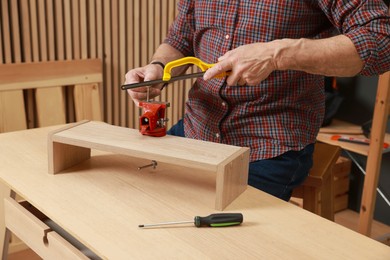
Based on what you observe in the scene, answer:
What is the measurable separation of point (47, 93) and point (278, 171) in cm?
151

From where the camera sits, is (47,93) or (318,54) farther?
(47,93)

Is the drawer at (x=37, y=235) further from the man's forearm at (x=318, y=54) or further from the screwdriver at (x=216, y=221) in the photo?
the man's forearm at (x=318, y=54)

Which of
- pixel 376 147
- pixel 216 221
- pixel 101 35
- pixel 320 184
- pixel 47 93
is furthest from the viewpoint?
pixel 101 35

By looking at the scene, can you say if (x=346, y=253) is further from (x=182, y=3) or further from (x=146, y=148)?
(x=182, y=3)

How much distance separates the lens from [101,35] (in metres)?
2.91

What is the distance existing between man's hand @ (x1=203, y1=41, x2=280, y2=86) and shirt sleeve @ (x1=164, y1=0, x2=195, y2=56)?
1.96 feet

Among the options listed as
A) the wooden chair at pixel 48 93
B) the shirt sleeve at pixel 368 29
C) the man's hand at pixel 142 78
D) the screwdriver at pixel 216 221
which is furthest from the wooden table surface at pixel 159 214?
the wooden chair at pixel 48 93

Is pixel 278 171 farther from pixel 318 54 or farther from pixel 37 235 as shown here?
pixel 37 235

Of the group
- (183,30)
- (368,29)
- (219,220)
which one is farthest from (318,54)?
(183,30)

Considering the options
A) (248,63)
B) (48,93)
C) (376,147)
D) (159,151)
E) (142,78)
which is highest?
(248,63)

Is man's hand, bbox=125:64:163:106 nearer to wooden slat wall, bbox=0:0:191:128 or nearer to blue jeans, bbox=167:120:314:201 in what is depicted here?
blue jeans, bbox=167:120:314:201

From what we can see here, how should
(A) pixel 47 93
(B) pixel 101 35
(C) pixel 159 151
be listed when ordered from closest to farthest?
1. (C) pixel 159 151
2. (A) pixel 47 93
3. (B) pixel 101 35

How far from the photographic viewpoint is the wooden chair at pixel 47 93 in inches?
105

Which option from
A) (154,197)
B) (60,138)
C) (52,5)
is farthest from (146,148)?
(52,5)
